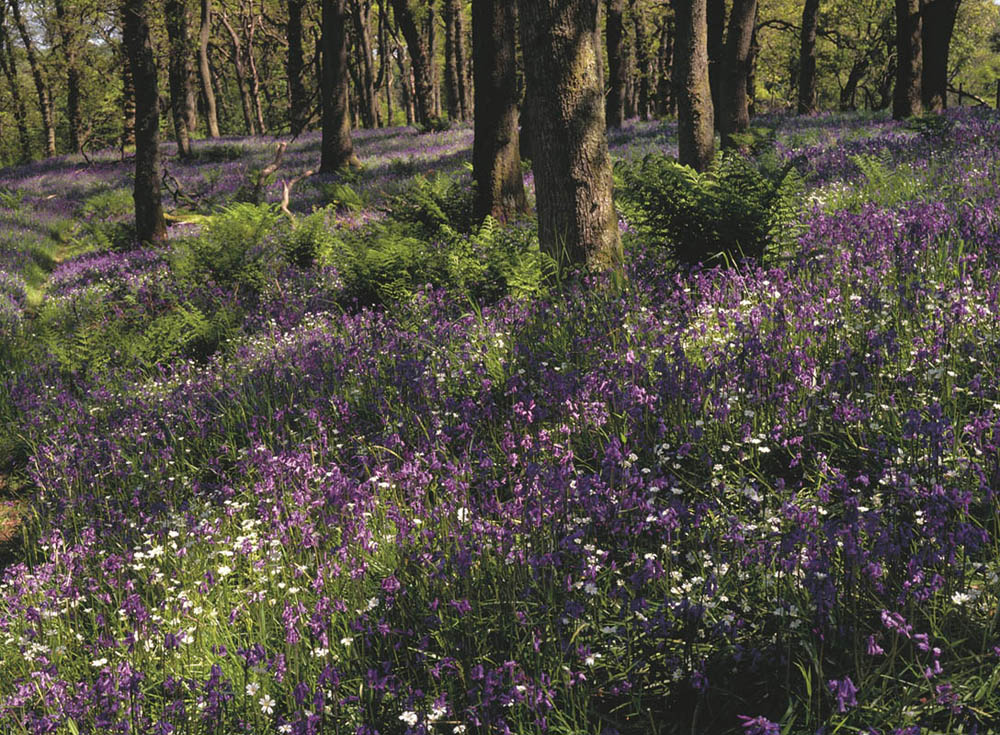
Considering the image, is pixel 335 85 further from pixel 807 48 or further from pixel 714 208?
pixel 807 48

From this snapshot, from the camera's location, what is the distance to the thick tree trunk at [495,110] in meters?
10.4

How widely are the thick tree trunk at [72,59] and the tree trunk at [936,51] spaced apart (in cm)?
2987

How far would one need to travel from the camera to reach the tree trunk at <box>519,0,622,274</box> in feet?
21.3

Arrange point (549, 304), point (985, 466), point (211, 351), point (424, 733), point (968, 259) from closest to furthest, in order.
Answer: point (424, 733)
point (985, 466)
point (968, 259)
point (549, 304)
point (211, 351)

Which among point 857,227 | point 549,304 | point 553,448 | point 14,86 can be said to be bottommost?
point 553,448

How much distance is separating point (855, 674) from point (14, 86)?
56.6 metres

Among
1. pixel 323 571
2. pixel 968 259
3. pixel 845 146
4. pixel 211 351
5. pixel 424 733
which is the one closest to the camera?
pixel 424 733

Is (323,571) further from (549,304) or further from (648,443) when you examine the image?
(549,304)

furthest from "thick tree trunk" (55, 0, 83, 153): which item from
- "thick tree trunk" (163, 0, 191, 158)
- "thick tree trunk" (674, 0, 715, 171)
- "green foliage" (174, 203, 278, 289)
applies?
"thick tree trunk" (674, 0, 715, 171)

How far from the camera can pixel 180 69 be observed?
26188 mm

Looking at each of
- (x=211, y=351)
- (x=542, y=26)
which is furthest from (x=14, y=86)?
(x=542, y=26)

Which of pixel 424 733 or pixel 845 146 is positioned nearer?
pixel 424 733

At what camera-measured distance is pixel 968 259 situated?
18.0 feet

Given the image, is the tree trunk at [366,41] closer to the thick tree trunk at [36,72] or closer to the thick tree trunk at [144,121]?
the thick tree trunk at [36,72]
